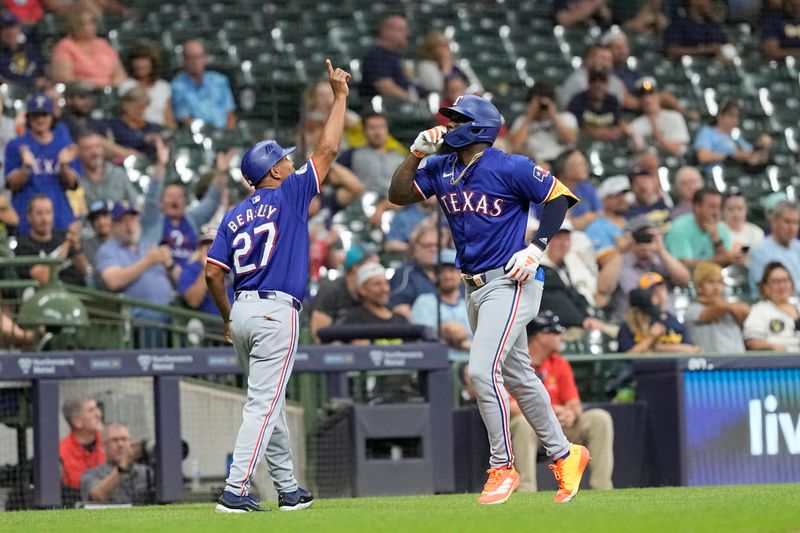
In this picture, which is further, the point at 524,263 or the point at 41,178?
the point at 41,178

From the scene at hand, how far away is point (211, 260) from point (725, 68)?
1232cm

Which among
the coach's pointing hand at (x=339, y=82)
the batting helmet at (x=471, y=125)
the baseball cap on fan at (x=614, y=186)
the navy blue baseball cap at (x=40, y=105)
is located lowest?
the batting helmet at (x=471, y=125)

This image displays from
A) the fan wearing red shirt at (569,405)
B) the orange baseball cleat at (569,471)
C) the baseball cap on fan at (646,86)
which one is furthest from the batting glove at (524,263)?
the baseball cap on fan at (646,86)

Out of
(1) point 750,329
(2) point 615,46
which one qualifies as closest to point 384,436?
(1) point 750,329

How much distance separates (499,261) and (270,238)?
1143mm

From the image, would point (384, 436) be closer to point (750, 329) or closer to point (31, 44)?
point (750, 329)

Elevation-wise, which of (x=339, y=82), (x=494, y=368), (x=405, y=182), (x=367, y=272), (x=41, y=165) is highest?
(x=41, y=165)

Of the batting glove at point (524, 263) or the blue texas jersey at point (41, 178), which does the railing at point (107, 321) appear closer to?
the blue texas jersey at point (41, 178)

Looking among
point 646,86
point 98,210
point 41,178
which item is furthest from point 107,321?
point 646,86

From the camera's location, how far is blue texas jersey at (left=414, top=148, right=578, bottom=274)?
7.73m

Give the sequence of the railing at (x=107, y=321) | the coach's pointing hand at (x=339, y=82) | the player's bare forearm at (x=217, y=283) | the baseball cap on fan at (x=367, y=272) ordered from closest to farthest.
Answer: the player's bare forearm at (x=217, y=283)
the coach's pointing hand at (x=339, y=82)
the railing at (x=107, y=321)
the baseball cap on fan at (x=367, y=272)

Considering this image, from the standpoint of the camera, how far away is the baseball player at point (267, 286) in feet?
25.4

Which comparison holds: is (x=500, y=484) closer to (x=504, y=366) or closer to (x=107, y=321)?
(x=504, y=366)

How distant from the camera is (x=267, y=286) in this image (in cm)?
783
